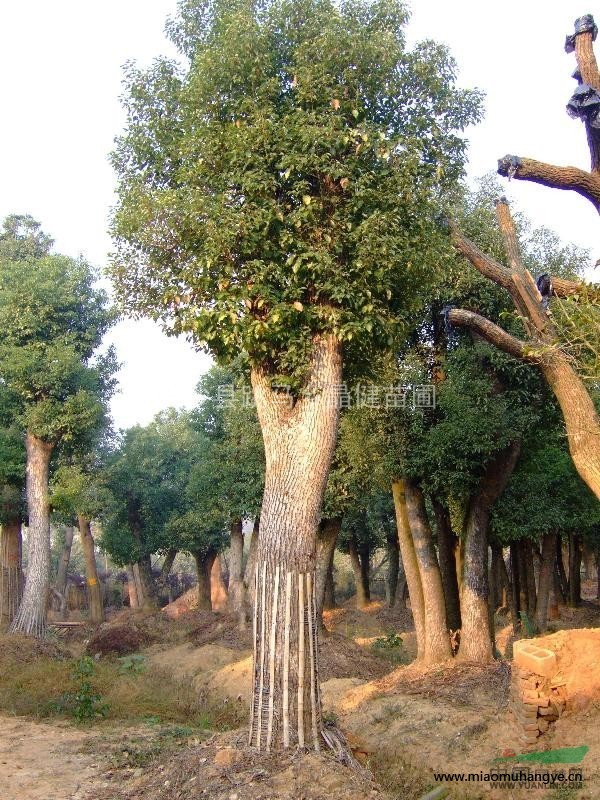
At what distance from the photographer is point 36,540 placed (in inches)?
813

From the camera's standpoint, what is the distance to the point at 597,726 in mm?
9047

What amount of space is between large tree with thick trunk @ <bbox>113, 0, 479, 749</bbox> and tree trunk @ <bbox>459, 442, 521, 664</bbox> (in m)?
6.49

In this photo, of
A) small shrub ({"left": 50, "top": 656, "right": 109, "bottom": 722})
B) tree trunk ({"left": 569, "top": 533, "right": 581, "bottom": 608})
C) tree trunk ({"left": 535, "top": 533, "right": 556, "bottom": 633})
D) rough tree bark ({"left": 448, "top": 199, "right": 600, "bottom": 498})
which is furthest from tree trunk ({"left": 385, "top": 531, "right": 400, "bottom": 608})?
rough tree bark ({"left": 448, "top": 199, "right": 600, "bottom": 498})

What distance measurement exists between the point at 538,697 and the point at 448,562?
6.86 meters

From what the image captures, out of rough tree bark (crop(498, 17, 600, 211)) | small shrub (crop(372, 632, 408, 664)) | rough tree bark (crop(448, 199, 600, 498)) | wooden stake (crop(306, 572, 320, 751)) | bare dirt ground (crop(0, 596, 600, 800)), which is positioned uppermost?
rough tree bark (crop(498, 17, 600, 211))

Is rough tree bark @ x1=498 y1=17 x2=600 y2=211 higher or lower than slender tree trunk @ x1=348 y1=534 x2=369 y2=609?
higher

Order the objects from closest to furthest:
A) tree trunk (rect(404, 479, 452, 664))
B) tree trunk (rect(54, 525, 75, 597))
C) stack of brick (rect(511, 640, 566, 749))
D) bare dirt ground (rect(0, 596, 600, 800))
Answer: bare dirt ground (rect(0, 596, 600, 800))
stack of brick (rect(511, 640, 566, 749))
tree trunk (rect(404, 479, 452, 664))
tree trunk (rect(54, 525, 75, 597))

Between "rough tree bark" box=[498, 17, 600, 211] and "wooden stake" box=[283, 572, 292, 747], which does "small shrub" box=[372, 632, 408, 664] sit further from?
"rough tree bark" box=[498, 17, 600, 211]

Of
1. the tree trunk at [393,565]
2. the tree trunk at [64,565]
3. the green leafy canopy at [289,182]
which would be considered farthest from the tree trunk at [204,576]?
the green leafy canopy at [289,182]

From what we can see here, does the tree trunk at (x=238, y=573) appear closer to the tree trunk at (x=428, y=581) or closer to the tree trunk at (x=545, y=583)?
the tree trunk at (x=545, y=583)

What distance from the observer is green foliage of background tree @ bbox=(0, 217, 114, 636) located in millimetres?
20109

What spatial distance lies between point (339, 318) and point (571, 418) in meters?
3.77

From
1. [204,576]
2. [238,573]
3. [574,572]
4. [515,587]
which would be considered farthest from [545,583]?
[204,576]

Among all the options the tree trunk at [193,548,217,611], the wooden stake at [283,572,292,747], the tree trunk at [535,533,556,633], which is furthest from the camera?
the tree trunk at [193,548,217,611]
